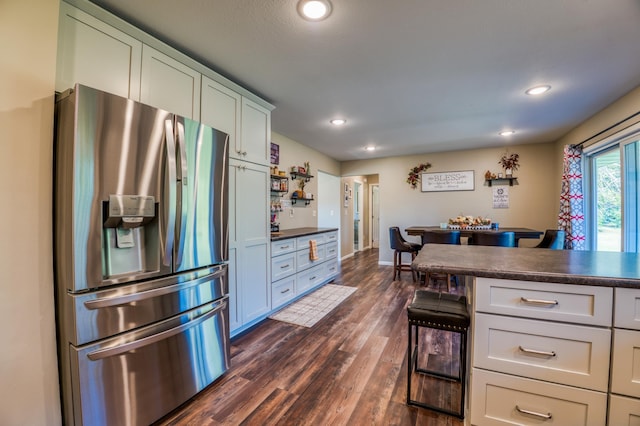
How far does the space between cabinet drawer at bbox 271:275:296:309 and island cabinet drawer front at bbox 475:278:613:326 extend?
218 cm

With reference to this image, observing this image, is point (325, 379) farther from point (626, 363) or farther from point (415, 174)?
point (415, 174)

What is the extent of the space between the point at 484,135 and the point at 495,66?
93.7 inches

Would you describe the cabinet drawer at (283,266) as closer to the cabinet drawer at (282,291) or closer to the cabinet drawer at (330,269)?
the cabinet drawer at (282,291)

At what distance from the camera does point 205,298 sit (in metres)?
1.77

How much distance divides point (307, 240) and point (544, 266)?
270 centimetres

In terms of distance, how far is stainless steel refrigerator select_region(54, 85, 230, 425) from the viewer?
1236 mm

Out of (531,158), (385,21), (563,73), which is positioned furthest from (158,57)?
(531,158)

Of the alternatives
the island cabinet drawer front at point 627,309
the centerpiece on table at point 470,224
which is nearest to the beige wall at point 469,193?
the centerpiece on table at point 470,224

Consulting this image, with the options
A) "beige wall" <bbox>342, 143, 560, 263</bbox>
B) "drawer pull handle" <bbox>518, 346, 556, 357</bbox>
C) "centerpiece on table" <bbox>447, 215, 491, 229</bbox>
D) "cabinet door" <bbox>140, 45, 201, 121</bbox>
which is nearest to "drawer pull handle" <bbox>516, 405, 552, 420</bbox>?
"drawer pull handle" <bbox>518, 346, 556, 357</bbox>

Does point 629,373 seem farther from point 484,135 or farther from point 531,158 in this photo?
point 531,158

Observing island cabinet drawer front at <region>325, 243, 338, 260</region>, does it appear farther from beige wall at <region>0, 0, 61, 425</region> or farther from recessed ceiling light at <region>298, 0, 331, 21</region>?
beige wall at <region>0, 0, 61, 425</region>

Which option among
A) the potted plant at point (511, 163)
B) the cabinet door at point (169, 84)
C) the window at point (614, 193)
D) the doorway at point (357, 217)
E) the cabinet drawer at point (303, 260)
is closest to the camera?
the cabinet door at point (169, 84)

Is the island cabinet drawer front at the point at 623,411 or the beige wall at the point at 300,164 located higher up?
the beige wall at the point at 300,164

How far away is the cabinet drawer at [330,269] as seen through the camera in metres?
4.25
